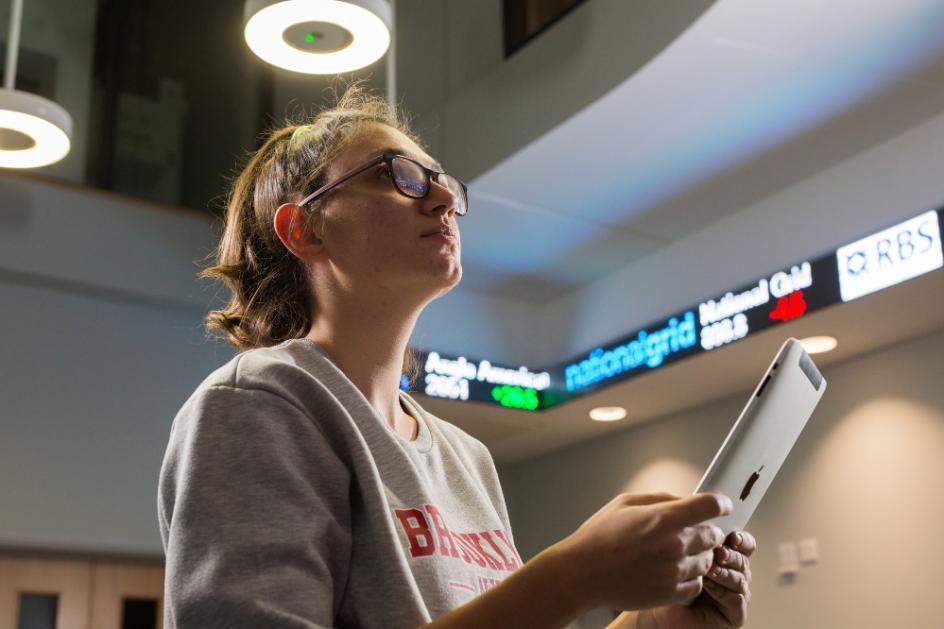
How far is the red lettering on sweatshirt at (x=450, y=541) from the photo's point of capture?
1.21 m

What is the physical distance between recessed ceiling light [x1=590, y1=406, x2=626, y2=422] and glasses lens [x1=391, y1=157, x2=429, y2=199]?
502 cm

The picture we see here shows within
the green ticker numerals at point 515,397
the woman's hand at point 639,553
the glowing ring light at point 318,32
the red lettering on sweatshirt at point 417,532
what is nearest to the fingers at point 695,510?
the woman's hand at point 639,553

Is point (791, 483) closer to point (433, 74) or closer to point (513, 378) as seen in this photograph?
point (513, 378)

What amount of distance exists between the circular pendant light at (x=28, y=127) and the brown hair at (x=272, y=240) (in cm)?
308

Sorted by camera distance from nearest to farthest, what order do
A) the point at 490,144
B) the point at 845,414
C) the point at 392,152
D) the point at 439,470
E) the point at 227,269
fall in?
the point at 439,470, the point at 392,152, the point at 227,269, the point at 490,144, the point at 845,414

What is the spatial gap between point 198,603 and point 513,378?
213 inches

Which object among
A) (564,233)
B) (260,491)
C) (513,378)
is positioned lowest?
(260,491)

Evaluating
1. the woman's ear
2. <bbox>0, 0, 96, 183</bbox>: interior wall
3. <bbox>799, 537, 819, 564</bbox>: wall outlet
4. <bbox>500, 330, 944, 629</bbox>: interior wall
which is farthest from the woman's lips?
<bbox>0, 0, 96, 183</bbox>: interior wall

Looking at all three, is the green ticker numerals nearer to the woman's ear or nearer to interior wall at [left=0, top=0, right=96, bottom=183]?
interior wall at [left=0, top=0, right=96, bottom=183]

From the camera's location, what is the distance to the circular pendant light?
4.41m

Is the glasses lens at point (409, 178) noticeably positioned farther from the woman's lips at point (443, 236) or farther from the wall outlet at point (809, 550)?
the wall outlet at point (809, 550)

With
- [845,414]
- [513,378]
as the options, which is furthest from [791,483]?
[513,378]

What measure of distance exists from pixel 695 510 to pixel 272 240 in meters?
0.82

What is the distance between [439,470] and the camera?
1.41m
